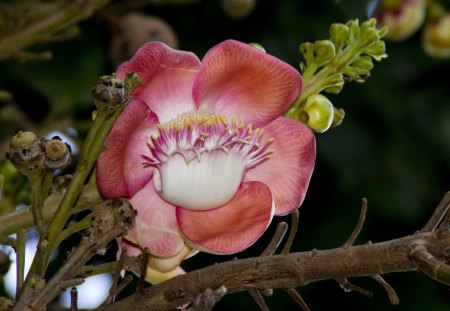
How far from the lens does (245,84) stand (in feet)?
2.60

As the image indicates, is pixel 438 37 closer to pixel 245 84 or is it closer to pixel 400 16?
pixel 400 16

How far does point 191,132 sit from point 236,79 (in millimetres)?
61

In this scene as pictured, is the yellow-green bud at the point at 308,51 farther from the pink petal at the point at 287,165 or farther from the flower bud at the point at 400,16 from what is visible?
the flower bud at the point at 400,16

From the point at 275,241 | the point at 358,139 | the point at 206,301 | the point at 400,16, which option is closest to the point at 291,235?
the point at 275,241

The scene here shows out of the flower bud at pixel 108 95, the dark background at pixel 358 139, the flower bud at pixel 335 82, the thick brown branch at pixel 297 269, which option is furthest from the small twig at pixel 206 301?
the dark background at pixel 358 139

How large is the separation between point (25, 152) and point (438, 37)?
1.40 meters

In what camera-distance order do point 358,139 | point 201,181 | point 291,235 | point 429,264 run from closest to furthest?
point 429,264
point 291,235
point 201,181
point 358,139

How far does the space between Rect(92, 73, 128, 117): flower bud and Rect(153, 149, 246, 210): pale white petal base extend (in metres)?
0.09

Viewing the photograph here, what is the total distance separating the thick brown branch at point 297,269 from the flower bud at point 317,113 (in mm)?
184

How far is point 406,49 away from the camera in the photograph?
7.23 ft

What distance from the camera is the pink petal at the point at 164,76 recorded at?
753mm

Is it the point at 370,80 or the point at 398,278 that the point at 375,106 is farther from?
the point at 398,278

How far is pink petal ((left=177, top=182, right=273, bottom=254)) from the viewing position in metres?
0.74

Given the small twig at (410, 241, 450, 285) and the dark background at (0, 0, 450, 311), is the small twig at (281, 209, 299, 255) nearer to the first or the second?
the small twig at (410, 241, 450, 285)
